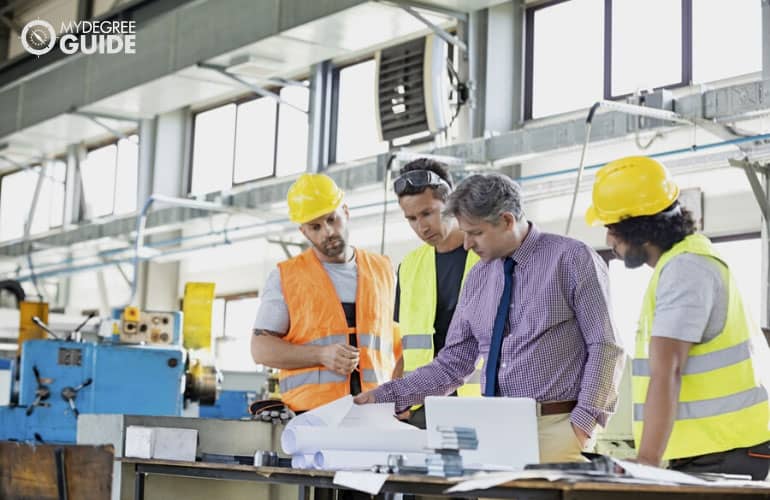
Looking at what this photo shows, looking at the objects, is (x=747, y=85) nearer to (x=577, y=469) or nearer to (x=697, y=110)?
(x=697, y=110)

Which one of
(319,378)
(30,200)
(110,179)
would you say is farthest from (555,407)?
(30,200)

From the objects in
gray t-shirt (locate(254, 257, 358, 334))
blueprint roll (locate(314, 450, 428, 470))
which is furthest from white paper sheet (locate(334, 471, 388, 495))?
gray t-shirt (locate(254, 257, 358, 334))

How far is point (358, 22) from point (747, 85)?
273cm

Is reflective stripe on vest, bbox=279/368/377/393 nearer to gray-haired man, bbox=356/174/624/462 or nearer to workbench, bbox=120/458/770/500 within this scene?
gray-haired man, bbox=356/174/624/462

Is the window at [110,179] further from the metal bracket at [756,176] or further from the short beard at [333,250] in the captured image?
the short beard at [333,250]

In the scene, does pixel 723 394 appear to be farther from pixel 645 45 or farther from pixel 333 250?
pixel 645 45

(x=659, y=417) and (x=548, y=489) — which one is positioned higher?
(x=659, y=417)

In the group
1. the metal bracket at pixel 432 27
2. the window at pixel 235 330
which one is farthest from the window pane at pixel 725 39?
the window at pixel 235 330

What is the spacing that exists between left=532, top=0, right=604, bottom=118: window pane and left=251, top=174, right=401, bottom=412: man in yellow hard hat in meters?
3.85

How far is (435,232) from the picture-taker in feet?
11.2

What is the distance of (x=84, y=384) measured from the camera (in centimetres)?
674

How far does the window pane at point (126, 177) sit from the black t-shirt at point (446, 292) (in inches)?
Result: 339

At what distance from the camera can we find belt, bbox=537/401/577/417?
265cm

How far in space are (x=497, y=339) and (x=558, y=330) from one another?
0.52ft
